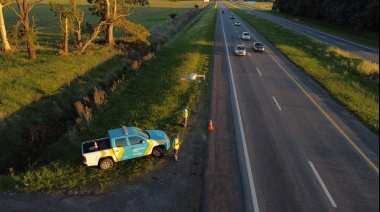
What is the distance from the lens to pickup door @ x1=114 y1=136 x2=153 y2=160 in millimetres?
14695

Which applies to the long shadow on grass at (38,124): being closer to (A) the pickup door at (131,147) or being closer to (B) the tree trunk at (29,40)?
(A) the pickup door at (131,147)

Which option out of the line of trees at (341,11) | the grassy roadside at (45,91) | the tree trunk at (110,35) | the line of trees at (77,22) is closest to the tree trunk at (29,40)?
the line of trees at (77,22)

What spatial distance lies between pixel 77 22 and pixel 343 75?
32.0 m

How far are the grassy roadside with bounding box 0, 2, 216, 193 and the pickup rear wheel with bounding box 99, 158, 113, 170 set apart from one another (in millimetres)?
258

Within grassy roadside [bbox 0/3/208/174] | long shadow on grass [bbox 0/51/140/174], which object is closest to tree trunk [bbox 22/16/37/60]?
grassy roadside [bbox 0/3/208/174]

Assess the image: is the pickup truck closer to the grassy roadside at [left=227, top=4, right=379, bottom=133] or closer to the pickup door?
the pickup door

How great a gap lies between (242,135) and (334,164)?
508cm

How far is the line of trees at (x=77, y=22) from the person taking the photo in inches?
1227

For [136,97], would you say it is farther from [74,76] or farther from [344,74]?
[344,74]

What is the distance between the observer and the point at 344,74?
2970 cm

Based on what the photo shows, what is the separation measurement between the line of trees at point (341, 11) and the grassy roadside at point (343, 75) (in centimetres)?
588

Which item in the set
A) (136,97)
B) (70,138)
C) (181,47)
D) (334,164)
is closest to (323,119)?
(334,164)

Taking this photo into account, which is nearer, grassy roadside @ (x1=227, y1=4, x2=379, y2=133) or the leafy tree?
grassy roadside @ (x1=227, y1=4, x2=379, y2=133)

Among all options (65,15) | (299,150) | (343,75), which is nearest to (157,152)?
(299,150)
